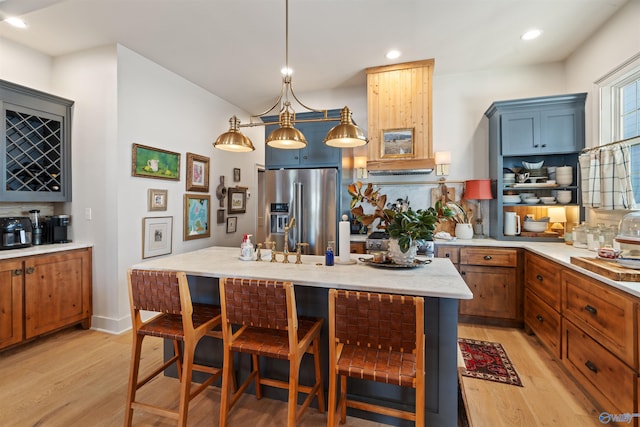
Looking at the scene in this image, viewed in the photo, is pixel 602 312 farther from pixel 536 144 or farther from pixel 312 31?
pixel 312 31

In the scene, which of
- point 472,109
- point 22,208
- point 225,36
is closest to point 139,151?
point 22,208

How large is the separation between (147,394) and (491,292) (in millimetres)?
3208

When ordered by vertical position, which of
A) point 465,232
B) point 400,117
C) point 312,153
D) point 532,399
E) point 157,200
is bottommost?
point 532,399

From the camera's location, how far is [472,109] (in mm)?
3705

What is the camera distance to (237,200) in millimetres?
4816

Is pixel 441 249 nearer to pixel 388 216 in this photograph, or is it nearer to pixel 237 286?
pixel 388 216

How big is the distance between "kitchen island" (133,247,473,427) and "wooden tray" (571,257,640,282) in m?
0.85

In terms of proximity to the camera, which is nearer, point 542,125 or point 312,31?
point 312,31

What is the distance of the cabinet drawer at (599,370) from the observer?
1.55 metres

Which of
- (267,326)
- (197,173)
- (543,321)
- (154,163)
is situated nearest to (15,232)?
(154,163)

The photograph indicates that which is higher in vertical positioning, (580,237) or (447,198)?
(447,198)

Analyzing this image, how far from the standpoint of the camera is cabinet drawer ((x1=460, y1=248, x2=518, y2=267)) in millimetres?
3022

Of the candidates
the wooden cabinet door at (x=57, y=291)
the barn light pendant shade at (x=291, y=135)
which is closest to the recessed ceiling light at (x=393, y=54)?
the barn light pendant shade at (x=291, y=135)

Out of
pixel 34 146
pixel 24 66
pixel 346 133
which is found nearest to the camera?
pixel 346 133
